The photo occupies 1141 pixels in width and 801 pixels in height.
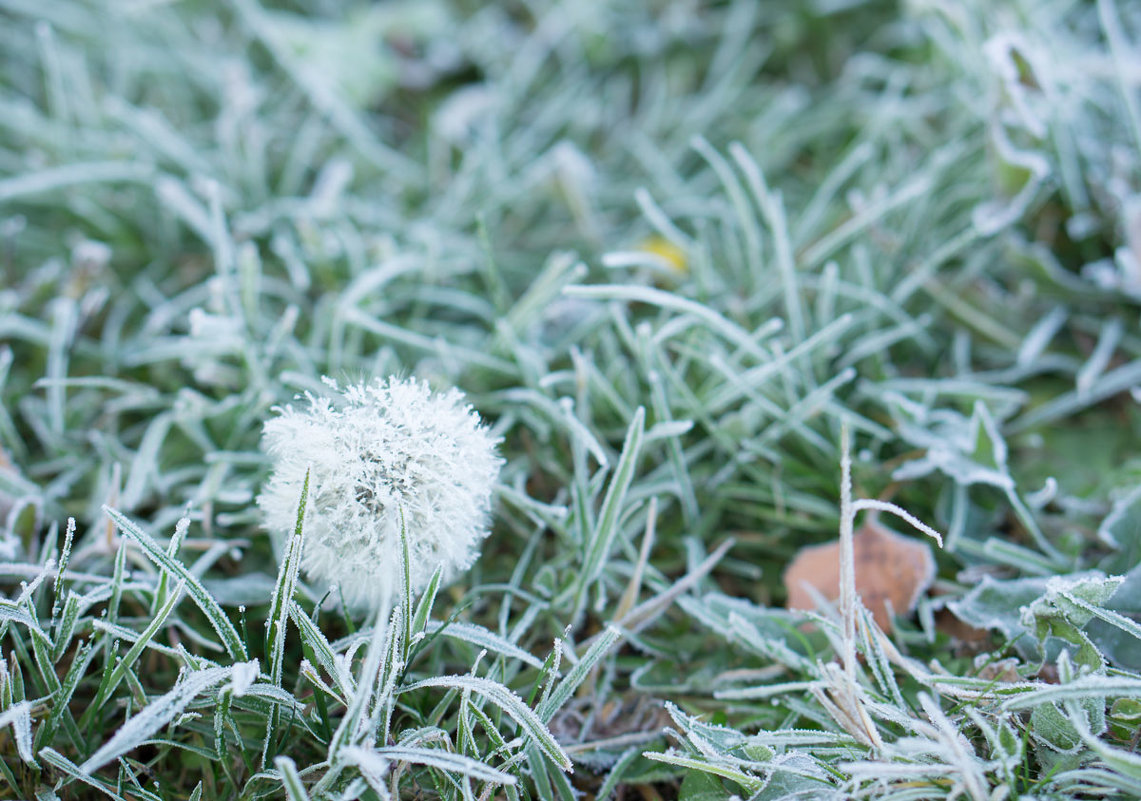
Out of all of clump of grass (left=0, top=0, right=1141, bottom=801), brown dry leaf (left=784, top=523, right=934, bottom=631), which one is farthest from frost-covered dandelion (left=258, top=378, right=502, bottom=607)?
brown dry leaf (left=784, top=523, right=934, bottom=631)

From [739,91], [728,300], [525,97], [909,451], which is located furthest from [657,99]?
[909,451]

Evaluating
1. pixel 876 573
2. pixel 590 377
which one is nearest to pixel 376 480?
pixel 590 377

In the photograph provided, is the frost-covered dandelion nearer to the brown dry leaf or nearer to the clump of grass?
the clump of grass

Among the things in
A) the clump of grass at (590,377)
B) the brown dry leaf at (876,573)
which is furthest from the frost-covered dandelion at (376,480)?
the brown dry leaf at (876,573)

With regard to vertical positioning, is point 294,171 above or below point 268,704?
above

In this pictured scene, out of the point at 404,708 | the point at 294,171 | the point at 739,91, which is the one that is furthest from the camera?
the point at 739,91

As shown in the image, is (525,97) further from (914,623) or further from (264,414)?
(914,623)
